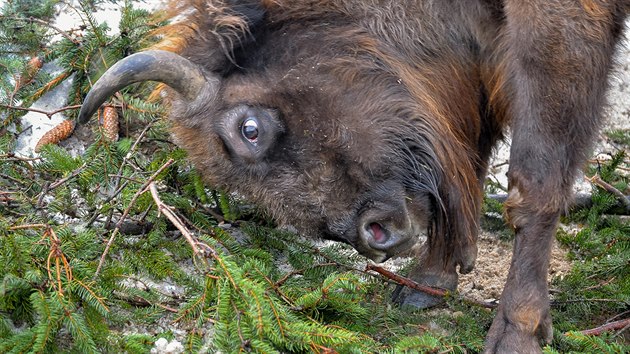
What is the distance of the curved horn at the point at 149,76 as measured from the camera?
135 inches

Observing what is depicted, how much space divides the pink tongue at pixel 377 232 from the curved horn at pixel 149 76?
0.98 m

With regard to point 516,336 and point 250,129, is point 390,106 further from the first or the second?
point 516,336

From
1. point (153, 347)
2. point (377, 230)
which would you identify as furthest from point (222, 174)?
point (153, 347)

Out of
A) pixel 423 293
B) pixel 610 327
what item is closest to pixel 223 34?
pixel 423 293

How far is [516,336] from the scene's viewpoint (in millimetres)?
3594

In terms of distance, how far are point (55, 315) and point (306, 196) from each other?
47.9 inches

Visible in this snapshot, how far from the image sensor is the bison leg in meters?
3.61

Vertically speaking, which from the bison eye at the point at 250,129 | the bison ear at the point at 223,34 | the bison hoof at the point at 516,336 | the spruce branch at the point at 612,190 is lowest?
the spruce branch at the point at 612,190

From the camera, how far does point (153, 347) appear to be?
3182mm

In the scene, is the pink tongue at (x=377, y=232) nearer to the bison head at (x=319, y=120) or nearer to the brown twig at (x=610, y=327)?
the bison head at (x=319, y=120)

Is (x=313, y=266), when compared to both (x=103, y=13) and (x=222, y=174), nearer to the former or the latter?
(x=222, y=174)

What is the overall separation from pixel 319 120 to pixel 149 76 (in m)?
0.75

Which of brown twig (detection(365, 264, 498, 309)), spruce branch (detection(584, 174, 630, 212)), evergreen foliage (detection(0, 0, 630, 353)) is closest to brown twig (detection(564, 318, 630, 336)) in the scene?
evergreen foliage (detection(0, 0, 630, 353))

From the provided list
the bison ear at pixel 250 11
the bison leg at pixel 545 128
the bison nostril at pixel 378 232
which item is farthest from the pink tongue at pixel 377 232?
the bison ear at pixel 250 11
